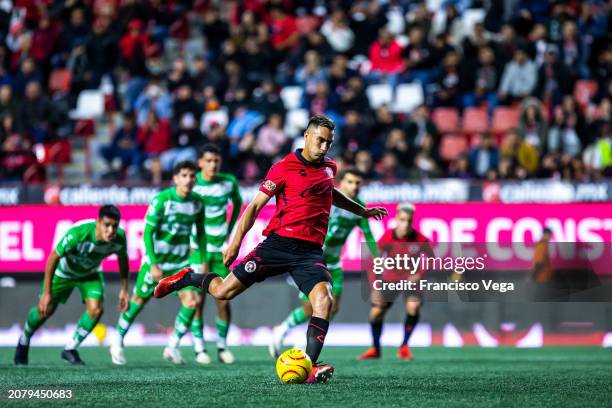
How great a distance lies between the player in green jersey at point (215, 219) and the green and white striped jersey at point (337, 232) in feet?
4.16

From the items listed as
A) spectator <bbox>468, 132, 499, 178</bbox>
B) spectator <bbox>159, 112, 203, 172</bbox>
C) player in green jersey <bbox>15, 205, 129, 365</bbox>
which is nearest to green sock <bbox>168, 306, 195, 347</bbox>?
player in green jersey <bbox>15, 205, 129, 365</bbox>

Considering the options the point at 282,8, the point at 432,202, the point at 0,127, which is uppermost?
the point at 282,8

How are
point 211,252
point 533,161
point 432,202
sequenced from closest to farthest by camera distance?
point 211,252, point 432,202, point 533,161

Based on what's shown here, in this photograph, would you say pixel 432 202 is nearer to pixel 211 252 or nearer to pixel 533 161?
pixel 533 161

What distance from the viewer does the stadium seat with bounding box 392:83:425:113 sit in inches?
790

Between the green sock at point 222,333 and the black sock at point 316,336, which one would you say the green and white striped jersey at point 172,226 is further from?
the black sock at point 316,336

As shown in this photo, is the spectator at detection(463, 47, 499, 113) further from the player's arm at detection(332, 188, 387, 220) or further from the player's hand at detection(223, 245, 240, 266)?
the player's hand at detection(223, 245, 240, 266)

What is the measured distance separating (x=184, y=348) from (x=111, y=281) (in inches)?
91.0

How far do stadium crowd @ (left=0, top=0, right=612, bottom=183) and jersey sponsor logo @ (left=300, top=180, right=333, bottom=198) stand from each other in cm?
840

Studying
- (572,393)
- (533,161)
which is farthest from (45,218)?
(572,393)

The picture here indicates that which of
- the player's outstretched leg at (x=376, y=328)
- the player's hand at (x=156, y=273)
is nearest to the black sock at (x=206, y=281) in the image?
the player's hand at (x=156, y=273)

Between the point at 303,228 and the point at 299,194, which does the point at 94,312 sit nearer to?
the point at 303,228

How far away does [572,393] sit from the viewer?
802cm

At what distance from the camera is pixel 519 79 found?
64.2ft
